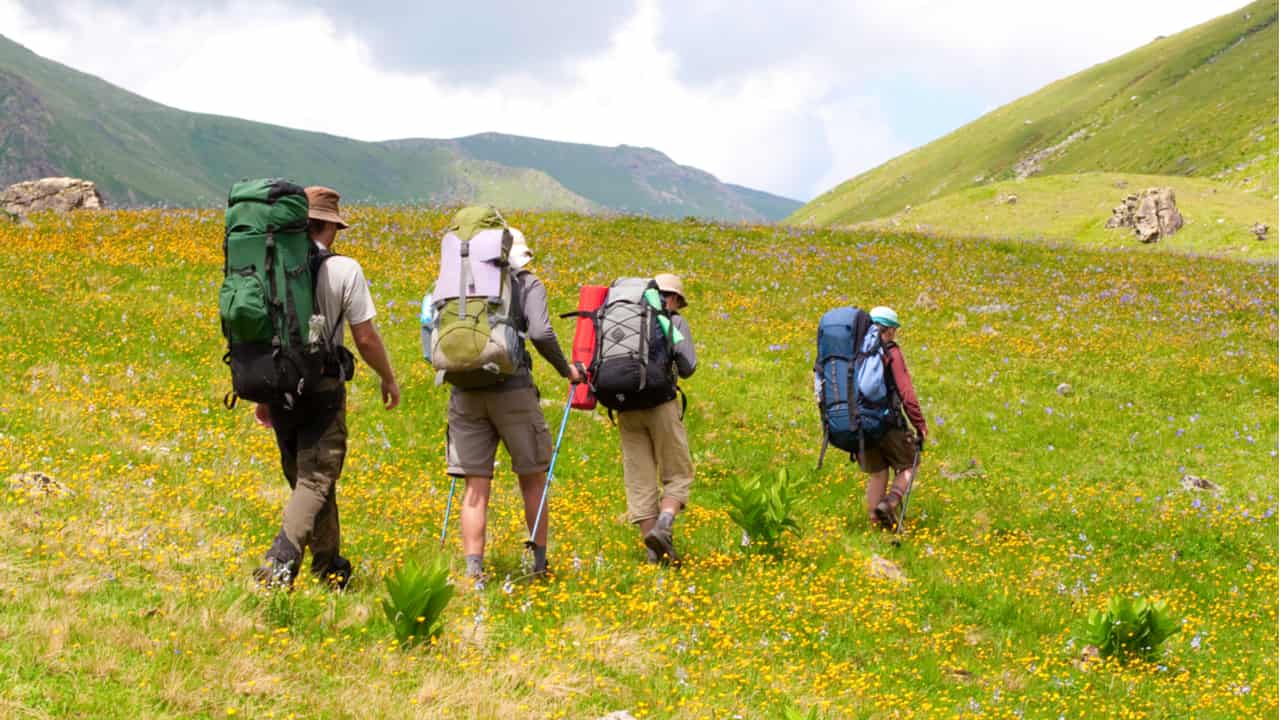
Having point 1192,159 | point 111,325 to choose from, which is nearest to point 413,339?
point 111,325

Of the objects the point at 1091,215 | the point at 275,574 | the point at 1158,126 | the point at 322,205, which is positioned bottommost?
the point at 275,574

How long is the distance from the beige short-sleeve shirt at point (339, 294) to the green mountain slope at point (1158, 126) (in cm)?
9887

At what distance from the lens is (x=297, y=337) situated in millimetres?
5668

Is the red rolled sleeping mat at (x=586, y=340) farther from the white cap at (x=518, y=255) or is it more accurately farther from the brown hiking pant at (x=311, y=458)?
the brown hiking pant at (x=311, y=458)

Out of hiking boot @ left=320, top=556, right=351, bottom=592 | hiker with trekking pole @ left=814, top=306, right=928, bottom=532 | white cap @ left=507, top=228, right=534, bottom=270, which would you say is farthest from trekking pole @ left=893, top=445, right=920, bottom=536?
hiking boot @ left=320, top=556, right=351, bottom=592

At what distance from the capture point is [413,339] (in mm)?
16266

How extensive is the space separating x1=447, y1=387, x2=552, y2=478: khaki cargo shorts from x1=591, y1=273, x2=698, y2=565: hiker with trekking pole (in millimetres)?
1098

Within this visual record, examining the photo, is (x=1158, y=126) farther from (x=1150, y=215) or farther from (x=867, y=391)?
(x=867, y=391)

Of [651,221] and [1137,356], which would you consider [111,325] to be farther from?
[1137,356]

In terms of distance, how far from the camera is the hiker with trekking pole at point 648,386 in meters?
7.86

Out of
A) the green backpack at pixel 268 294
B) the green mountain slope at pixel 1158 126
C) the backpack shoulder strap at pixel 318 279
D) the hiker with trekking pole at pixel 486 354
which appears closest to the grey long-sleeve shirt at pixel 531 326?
the hiker with trekking pole at pixel 486 354

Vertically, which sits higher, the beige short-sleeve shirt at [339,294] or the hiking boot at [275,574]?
the beige short-sleeve shirt at [339,294]

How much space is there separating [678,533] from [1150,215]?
4205 cm

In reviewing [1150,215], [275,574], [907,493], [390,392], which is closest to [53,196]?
[390,392]
